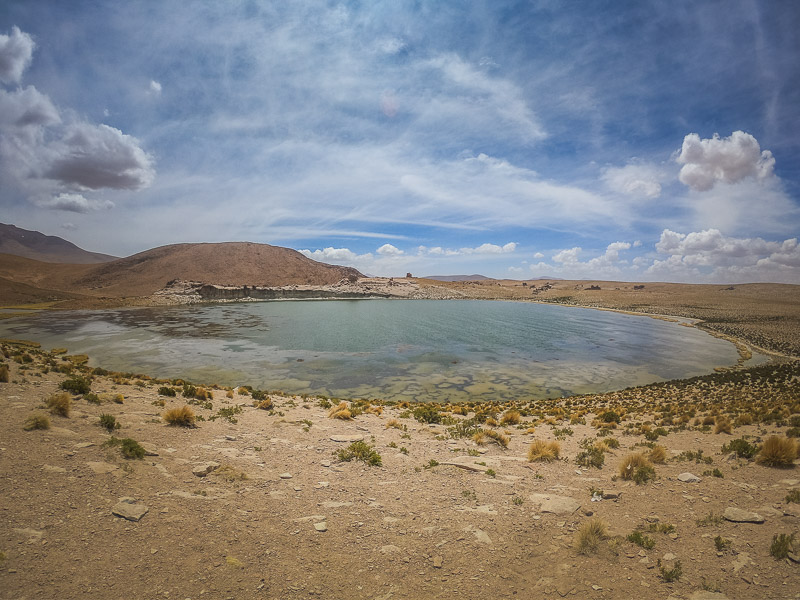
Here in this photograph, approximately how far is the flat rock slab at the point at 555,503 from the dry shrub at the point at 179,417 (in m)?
9.54

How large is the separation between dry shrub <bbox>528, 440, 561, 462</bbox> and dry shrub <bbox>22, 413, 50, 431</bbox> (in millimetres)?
11831

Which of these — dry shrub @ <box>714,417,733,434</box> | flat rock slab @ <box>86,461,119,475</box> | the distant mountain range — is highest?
the distant mountain range

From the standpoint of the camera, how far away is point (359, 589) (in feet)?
15.1

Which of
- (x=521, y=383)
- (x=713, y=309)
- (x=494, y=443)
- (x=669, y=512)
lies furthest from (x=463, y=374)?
(x=713, y=309)

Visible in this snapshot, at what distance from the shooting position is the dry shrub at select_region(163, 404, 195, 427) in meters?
9.48

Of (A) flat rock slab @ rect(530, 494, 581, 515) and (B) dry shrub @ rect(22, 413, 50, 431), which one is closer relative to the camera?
(A) flat rock slab @ rect(530, 494, 581, 515)

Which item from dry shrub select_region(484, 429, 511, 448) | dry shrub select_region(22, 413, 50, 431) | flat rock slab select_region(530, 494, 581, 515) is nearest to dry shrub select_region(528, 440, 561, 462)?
dry shrub select_region(484, 429, 511, 448)

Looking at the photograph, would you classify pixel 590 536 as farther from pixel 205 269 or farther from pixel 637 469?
pixel 205 269

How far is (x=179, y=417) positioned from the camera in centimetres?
953

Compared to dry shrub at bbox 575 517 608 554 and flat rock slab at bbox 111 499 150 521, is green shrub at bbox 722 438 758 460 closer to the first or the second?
dry shrub at bbox 575 517 608 554

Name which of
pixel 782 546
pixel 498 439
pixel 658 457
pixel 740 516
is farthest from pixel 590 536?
pixel 498 439

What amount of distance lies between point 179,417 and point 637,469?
1219 cm

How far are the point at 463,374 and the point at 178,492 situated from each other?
19.2 m

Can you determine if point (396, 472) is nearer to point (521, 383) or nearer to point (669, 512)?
point (669, 512)
